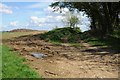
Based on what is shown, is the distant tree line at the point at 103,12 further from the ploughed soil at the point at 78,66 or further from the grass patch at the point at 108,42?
the ploughed soil at the point at 78,66

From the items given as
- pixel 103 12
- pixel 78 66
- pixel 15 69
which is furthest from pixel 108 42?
pixel 15 69

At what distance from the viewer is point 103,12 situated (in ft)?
88.8

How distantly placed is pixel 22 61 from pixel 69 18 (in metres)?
24.4

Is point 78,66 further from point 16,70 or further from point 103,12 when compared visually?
point 103,12

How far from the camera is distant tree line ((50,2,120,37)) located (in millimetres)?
25850

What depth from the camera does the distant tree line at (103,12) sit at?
2585 centimetres

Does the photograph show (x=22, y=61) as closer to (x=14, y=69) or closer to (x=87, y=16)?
(x=14, y=69)

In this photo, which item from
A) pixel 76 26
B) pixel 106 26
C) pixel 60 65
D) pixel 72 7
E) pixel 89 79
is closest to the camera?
pixel 89 79

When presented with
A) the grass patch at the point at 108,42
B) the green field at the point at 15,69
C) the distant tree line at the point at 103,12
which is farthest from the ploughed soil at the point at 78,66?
the distant tree line at the point at 103,12

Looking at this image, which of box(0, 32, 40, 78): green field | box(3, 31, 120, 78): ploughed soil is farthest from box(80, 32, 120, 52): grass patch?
box(0, 32, 40, 78): green field

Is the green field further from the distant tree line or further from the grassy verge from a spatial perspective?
the distant tree line

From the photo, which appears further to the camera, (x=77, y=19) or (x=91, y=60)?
(x=77, y=19)

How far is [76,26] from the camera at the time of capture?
3422cm

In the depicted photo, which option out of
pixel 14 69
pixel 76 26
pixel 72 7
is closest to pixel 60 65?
pixel 14 69
